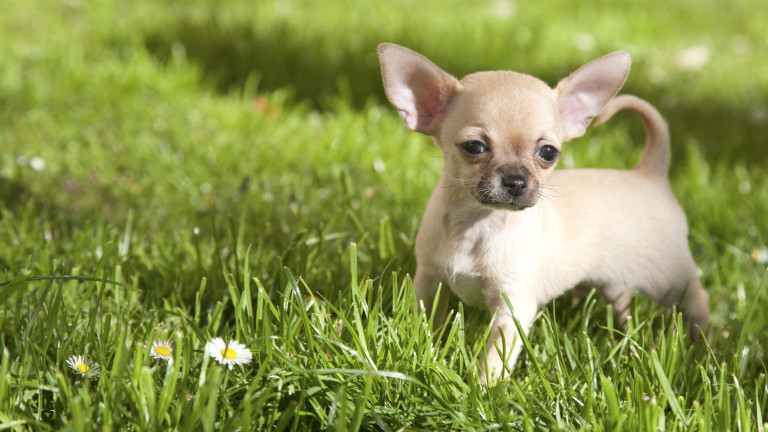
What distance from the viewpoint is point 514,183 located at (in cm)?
192

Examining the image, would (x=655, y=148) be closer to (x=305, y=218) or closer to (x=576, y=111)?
(x=576, y=111)

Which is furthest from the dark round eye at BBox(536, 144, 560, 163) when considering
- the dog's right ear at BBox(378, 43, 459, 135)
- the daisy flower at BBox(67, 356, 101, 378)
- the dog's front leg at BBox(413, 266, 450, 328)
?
the daisy flower at BBox(67, 356, 101, 378)

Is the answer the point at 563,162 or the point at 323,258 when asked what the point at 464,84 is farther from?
the point at 563,162

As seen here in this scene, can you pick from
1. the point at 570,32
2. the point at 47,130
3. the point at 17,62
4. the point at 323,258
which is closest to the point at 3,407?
the point at 323,258

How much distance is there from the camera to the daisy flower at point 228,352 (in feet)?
6.18

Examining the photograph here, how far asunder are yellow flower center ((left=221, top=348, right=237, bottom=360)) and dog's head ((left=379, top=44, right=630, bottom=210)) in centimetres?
75

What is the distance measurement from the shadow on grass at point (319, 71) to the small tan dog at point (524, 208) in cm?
214

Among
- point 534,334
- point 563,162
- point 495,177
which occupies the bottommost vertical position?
point 534,334

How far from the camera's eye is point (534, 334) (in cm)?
240

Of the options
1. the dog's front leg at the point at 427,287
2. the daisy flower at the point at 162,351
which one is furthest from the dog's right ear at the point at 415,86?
the daisy flower at the point at 162,351

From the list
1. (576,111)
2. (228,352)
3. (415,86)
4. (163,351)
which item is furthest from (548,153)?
(163,351)

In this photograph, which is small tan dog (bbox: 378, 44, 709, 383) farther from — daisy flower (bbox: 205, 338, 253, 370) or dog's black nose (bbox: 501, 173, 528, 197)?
daisy flower (bbox: 205, 338, 253, 370)

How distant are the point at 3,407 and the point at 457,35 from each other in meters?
4.08

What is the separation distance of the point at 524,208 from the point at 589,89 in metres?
0.54
